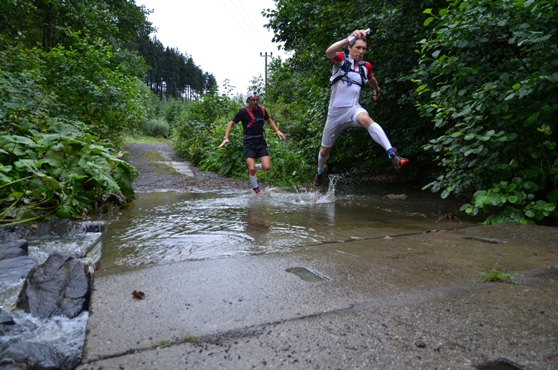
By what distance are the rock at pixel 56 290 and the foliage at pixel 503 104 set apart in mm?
3591

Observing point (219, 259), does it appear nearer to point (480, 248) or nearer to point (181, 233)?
point (181, 233)

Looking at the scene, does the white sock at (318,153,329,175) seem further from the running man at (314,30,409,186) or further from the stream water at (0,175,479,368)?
the running man at (314,30,409,186)

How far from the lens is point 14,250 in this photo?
3.16m

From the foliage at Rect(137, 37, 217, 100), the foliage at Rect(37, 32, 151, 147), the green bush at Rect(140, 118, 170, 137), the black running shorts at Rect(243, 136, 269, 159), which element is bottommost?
the black running shorts at Rect(243, 136, 269, 159)

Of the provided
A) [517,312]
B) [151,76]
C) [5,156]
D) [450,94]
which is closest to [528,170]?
[450,94]

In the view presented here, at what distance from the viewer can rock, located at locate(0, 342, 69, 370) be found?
1376 millimetres

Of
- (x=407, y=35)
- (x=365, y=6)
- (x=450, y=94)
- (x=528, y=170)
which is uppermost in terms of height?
(x=365, y=6)

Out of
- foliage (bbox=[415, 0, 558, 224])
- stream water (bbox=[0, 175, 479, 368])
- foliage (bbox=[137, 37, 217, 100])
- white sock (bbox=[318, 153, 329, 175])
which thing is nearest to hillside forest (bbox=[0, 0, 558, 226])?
foliage (bbox=[415, 0, 558, 224])

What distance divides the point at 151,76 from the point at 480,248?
89617 millimetres

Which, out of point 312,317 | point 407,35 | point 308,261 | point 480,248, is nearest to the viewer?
point 312,317

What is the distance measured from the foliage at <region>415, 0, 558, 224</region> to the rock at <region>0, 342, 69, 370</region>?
3801 millimetres

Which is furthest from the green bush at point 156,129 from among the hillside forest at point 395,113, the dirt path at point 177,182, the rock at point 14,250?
the rock at point 14,250

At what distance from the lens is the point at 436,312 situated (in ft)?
6.14

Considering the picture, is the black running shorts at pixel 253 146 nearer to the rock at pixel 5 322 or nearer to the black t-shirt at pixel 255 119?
the black t-shirt at pixel 255 119
